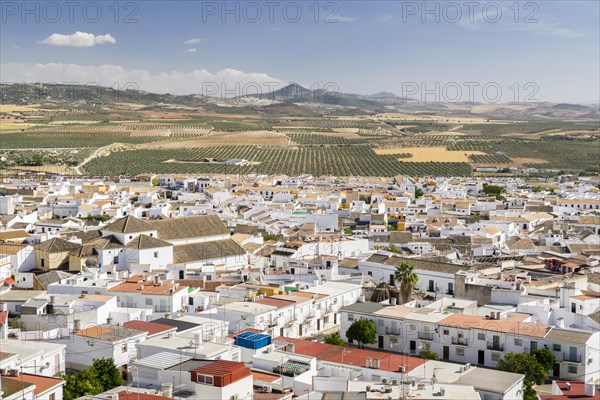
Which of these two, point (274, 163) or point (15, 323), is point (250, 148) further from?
point (15, 323)

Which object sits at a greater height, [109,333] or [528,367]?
[109,333]

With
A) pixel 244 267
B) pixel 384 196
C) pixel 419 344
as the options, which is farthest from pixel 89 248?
pixel 384 196

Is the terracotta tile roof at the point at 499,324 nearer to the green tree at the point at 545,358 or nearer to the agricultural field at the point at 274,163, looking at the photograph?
the green tree at the point at 545,358

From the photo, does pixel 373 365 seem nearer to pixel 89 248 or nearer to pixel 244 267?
pixel 244 267

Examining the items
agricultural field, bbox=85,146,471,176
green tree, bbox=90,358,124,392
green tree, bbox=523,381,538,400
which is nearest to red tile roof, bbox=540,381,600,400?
green tree, bbox=523,381,538,400

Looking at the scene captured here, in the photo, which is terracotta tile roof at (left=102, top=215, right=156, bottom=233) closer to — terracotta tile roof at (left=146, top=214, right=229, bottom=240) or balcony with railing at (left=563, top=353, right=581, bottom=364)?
terracotta tile roof at (left=146, top=214, right=229, bottom=240)

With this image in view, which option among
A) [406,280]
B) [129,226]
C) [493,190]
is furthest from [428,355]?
[493,190]

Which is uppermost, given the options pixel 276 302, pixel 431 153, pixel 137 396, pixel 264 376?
pixel 431 153
